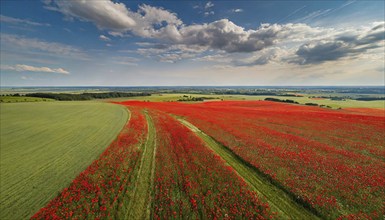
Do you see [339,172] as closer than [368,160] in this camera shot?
Yes

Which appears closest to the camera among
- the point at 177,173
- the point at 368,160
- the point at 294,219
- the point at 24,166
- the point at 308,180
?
the point at 294,219

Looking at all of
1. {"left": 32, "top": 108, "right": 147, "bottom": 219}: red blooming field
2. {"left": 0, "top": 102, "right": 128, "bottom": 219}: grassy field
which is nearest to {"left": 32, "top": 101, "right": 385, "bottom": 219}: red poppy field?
{"left": 32, "top": 108, "right": 147, "bottom": 219}: red blooming field

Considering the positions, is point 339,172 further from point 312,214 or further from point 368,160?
point 312,214

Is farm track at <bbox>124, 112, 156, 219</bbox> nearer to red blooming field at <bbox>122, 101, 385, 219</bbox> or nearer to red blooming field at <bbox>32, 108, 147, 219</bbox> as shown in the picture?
red blooming field at <bbox>32, 108, 147, 219</bbox>

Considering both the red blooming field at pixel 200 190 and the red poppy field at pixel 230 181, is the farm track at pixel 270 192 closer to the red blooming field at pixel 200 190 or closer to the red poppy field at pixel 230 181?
the red poppy field at pixel 230 181

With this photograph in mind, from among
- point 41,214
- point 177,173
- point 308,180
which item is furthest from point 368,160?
point 41,214

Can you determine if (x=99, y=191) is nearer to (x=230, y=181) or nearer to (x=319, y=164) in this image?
(x=230, y=181)
